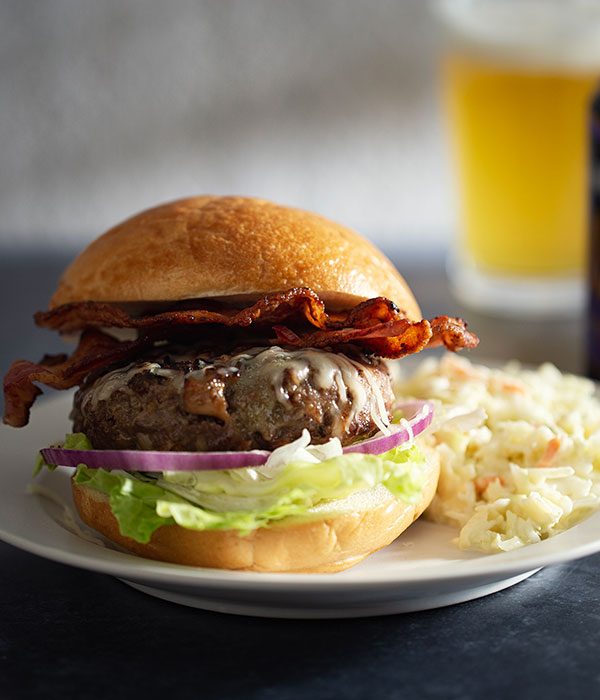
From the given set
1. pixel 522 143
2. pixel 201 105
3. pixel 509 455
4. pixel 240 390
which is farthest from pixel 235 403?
pixel 201 105

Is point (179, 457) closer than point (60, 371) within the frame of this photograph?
Yes

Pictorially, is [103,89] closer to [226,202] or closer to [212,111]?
[212,111]

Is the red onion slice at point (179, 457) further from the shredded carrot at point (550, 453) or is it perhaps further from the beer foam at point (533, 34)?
the beer foam at point (533, 34)

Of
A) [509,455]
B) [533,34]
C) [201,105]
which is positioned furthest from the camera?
[201,105]

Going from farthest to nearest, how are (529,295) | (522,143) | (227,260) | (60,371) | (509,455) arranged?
(529,295)
(522,143)
(509,455)
(60,371)
(227,260)

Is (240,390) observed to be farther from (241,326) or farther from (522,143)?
(522,143)

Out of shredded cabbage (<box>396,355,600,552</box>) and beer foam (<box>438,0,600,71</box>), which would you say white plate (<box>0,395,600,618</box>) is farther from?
beer foam (<box>438,0,600,71</box>)

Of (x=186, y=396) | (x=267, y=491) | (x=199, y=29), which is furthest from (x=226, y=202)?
(x=199, y=29)
